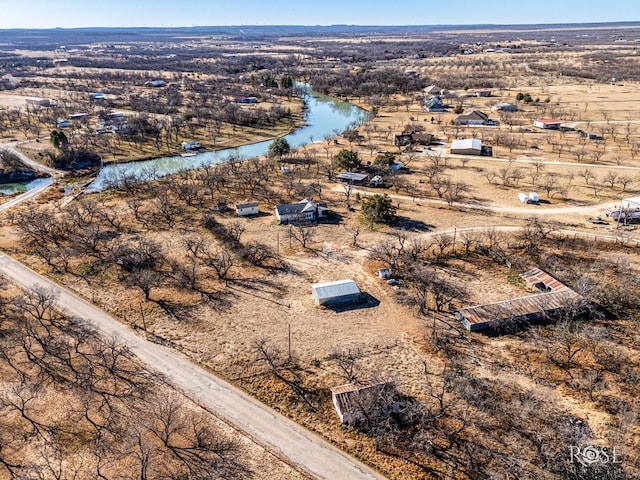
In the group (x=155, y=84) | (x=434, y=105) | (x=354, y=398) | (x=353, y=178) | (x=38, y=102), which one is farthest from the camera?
(x=155, y=84)

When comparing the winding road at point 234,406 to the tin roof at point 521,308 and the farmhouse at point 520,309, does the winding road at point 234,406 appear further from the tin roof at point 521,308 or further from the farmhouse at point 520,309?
the tin roof at point 521,308

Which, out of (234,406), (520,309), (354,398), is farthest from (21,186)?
(520,309)

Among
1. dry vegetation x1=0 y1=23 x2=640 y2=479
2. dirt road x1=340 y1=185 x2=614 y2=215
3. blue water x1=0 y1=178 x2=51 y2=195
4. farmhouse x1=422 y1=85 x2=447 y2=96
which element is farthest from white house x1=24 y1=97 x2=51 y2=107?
dirt road x1=340 y1=185 x2=614 y2=215

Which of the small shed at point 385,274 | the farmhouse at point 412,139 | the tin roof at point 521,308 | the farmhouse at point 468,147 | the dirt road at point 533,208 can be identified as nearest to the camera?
the tin roof at point 521,308

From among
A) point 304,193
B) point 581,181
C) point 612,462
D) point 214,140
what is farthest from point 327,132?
point 612,462

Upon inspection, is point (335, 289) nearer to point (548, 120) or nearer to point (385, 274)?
point (385, 274)

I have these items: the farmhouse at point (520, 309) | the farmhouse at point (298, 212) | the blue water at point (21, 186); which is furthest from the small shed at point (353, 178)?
the blue water at point (21, 186)

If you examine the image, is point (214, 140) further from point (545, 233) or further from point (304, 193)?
point (545, 233)
